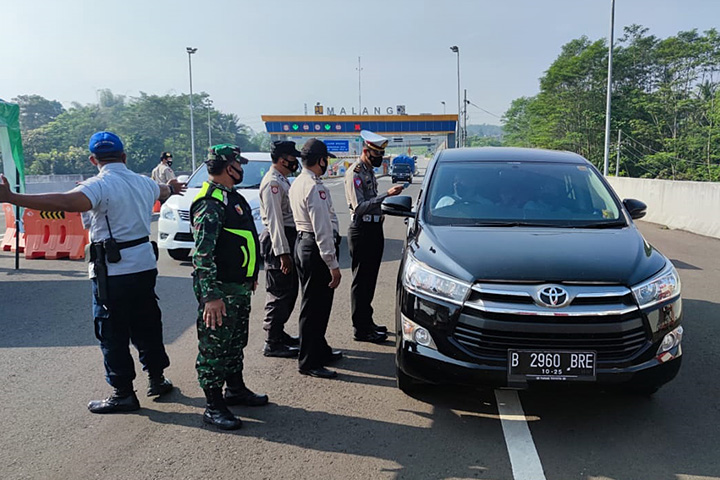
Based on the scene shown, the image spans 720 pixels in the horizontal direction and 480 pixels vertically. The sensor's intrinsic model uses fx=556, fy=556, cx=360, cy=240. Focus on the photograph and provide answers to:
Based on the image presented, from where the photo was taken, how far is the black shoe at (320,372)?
14.4 feet

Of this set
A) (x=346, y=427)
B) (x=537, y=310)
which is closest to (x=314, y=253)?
(x=346, y=427)

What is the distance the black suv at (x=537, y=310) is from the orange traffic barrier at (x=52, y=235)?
792cm

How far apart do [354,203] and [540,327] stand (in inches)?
100

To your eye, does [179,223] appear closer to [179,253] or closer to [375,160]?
[179,253]

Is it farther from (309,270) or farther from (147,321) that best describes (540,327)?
(147,321)

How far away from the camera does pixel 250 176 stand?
392 inches

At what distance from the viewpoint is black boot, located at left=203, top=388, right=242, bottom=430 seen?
3512mm

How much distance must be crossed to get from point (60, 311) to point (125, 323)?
318cm

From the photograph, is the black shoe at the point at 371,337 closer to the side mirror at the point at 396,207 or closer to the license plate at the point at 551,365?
the side mirror at the point at 396,207

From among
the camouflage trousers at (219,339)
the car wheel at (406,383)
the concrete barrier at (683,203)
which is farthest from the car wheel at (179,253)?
the concrete barrier at (683,203)

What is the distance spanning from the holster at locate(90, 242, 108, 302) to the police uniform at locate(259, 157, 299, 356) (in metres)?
1.33

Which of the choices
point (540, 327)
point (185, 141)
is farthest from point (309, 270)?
point (185, 141)

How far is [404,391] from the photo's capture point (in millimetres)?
3965

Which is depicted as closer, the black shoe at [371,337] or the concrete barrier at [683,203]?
the black shoe at [371,337]
